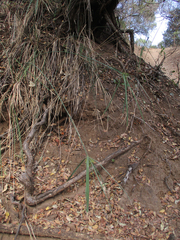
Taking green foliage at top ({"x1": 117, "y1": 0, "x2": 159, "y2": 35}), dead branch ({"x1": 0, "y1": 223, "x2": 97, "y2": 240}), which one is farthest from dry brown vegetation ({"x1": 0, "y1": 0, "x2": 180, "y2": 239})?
green foliage at top ({"x1": 117, "y1": 0, "x2": 159, "y2": 35})

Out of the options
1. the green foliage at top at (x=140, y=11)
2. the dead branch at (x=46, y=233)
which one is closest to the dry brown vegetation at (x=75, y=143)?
the dead branch at (x=46, y=233)

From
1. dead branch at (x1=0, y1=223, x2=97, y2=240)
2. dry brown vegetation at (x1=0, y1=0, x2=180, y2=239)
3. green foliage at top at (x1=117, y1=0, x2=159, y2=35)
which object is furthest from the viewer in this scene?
green foliage at top at (x1=117, y1=0, x2=159, y2=35)

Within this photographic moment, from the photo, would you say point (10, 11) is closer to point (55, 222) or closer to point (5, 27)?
point (5, 27)

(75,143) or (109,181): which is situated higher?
(75,143)

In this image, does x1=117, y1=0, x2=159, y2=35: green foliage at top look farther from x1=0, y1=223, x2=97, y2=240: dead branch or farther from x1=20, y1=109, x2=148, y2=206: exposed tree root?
x1=0, y1=223, x2=97, y2=240: dead branch

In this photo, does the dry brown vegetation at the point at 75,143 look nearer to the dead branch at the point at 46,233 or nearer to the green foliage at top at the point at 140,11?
the dead branch at the point at 46,233

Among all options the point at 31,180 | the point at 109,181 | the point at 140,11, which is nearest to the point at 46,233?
the point at 31,180

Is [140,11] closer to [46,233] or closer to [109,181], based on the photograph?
[109,181]

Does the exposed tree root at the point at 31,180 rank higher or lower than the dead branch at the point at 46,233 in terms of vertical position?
higher

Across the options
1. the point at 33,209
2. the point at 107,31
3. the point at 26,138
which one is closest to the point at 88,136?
the point at 26,138

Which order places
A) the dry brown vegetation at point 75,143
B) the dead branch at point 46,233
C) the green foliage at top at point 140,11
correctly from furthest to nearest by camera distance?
the green foliage at top at point 140,11
the dry brown vegetation at point 75,143
the dead branch at point 46,233

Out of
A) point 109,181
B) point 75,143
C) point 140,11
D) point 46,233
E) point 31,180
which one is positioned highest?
point 140,11

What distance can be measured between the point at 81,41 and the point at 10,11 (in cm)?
126

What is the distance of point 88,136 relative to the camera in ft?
6.12
